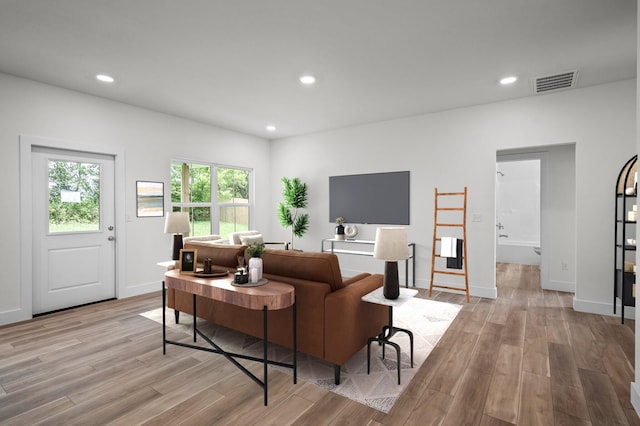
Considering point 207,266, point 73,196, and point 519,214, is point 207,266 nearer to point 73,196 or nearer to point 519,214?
point 73,196

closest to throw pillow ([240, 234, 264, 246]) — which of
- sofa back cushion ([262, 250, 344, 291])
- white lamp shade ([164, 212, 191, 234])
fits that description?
white lamp shade ([164, 212, 191, 234])

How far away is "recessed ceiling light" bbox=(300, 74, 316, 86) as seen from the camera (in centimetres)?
370

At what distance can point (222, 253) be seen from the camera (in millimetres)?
3123

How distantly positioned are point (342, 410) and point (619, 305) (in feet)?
12.7

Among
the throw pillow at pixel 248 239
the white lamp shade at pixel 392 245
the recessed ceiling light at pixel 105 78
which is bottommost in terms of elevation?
the throw pillow at pixel 248 239

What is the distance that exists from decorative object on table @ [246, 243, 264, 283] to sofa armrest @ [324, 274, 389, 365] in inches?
21.2

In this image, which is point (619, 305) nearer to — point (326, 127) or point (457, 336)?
point (457, 336)

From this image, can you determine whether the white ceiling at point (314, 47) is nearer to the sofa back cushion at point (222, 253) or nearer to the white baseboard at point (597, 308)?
the sofa back cushion at point (222, 253)

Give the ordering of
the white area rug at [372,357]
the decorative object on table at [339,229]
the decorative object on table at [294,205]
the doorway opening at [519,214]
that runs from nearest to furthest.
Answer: the white area rug at [372,357], the decorative object on table at [339,229], the decorative object on table at [294,205], the doorway opening at [519,214]

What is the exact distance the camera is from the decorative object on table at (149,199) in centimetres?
475

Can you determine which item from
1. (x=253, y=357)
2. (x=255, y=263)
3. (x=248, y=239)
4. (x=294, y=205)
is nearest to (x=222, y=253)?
(x=255, y=263)

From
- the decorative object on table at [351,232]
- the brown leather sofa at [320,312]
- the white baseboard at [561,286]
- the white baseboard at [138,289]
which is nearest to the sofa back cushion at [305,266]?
the brown leather sofa at [320,312]

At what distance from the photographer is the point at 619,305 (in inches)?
152

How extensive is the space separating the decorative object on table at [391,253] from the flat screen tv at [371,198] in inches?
118
